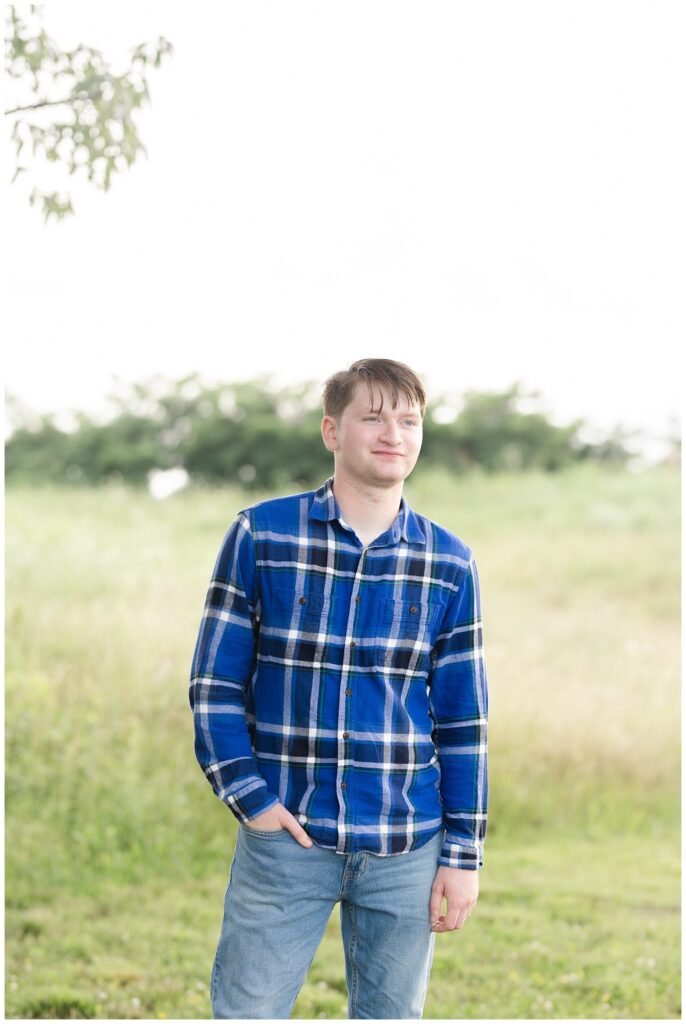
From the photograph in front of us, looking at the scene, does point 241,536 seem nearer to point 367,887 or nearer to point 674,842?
point 367,887

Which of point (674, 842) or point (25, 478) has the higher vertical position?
point (25, 478)

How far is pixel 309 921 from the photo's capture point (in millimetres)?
1644

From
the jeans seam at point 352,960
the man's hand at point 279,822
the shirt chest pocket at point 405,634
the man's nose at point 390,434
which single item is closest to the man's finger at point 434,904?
the jeans seam at point 352,960

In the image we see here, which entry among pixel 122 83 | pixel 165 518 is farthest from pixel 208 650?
pixel 165 518

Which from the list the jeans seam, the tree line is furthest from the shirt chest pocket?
the tree line

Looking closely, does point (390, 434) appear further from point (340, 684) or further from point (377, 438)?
point (340, 684)

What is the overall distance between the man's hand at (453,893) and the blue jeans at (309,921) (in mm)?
12

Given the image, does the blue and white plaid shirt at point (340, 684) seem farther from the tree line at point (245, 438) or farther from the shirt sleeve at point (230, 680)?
the tree line at point (245, 438)

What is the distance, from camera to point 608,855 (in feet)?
14.4

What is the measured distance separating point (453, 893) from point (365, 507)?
2.08 feet

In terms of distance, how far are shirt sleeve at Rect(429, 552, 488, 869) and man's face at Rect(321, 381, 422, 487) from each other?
8.8 inches

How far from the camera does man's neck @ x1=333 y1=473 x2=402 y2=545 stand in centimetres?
171

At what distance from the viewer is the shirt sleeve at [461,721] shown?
66.3 inches

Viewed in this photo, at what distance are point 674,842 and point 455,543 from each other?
3.45 meters
